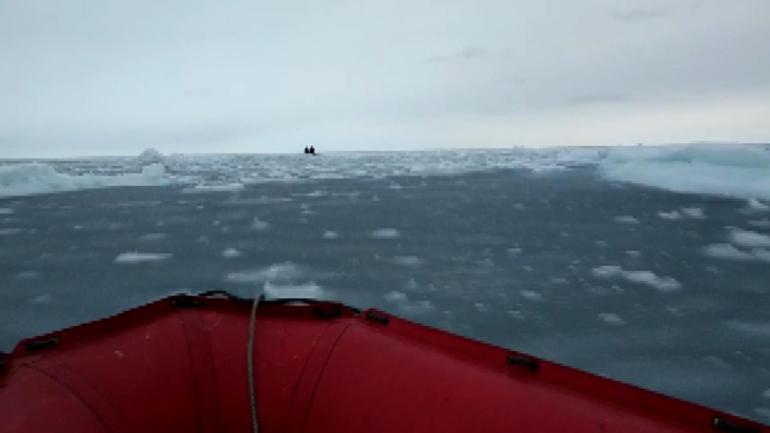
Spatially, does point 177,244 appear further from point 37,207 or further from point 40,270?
point 37,207

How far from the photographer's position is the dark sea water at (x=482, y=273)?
3.18 meters

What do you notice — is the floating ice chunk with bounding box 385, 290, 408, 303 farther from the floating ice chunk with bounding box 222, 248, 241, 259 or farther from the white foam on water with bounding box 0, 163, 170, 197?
the white foam on water with bounding box 0, 163, 170, 197

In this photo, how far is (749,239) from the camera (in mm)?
6438

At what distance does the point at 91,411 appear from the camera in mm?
1334

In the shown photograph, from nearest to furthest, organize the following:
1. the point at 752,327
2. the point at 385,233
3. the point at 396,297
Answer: the point at 752,327
the point at 396,297
the point at 385,233

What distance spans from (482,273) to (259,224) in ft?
14.3

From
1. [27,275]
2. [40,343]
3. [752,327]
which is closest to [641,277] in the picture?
[752,327]

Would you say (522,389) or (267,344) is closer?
(522,389)

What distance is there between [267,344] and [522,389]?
0.87 m

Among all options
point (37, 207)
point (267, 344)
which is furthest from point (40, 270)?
point (37, 207)

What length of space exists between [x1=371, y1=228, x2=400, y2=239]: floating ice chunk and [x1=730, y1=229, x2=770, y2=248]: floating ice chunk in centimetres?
448

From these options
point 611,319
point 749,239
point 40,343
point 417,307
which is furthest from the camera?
point 749,239

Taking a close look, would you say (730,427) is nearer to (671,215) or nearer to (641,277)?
(641,277)

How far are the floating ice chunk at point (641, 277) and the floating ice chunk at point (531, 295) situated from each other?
905mm
